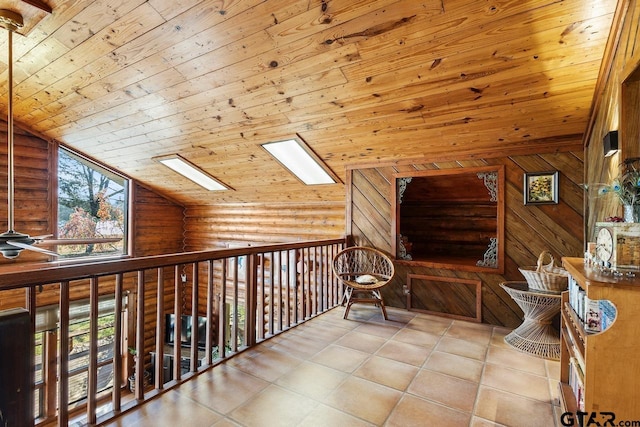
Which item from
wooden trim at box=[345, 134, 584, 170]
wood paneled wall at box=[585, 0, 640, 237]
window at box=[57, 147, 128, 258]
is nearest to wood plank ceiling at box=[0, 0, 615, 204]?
wooden trim at box=[345, 134, 584, 170]

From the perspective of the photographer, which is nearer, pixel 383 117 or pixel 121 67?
pixel 121 67

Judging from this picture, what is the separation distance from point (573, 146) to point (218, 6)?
3345 mm

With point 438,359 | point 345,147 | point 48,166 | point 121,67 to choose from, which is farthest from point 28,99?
point 438,359

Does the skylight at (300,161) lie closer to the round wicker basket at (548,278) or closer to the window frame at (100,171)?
the round wicker basket at (548,278)

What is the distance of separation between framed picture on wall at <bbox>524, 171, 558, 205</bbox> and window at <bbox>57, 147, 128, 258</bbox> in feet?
18.4

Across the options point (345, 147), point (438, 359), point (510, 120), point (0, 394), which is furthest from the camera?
point (345, 147)

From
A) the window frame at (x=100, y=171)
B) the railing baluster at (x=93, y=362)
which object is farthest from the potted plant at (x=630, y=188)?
the window frame at (x=100, y=171)

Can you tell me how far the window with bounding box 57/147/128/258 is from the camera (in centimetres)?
528

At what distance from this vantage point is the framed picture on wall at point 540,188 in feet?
10.1

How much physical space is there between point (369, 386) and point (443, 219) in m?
3.39

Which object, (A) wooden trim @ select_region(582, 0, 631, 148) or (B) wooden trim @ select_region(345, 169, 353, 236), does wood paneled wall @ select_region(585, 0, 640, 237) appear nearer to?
(A) wooden trim @ select_region(582, 0, 631, 148)

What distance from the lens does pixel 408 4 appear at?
6.29ft

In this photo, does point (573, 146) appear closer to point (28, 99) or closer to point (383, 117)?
point (383, 117)

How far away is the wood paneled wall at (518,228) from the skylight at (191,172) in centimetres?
316
